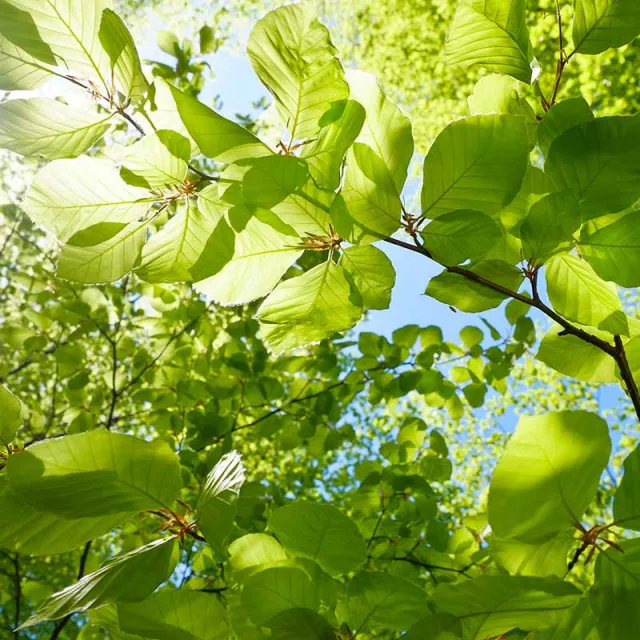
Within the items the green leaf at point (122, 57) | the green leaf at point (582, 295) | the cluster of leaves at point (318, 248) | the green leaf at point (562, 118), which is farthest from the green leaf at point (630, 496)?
the green leaf at point (122, 57)

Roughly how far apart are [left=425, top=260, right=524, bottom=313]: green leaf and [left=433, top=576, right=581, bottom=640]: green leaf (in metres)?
0.27

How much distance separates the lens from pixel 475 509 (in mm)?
6340

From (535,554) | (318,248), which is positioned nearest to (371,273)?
(318,248)

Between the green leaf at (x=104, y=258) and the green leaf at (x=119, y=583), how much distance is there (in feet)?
0.81

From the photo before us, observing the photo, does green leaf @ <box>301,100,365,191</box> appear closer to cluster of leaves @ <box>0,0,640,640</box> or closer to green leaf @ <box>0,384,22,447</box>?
cluster of leaves @ <box>0,0,640,640</box>

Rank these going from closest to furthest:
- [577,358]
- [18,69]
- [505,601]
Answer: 1. [505,601]
2. [18,69]
3. [577,358]

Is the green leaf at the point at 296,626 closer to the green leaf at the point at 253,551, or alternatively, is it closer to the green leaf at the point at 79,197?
the green leaf at the point at 253,551

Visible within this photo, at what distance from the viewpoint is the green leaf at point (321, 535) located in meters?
0.48

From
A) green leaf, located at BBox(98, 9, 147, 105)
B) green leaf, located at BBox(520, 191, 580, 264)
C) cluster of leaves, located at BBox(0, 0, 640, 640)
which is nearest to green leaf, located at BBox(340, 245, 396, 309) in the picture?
cluster of leaves, located at BBox(0, 0, 640, 640)

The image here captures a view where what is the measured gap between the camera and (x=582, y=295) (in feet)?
1.76

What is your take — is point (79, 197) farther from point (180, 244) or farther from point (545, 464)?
point (545, 464)

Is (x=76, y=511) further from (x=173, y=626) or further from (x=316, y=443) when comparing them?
(x=316, y=443)

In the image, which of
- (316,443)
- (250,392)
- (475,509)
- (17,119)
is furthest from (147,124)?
(475,509)

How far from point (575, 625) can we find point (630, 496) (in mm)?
103
